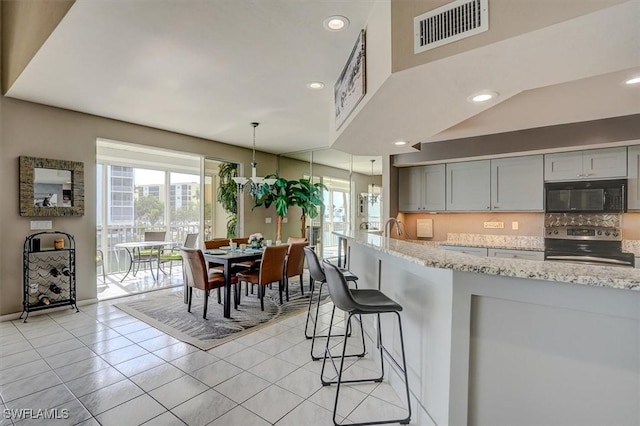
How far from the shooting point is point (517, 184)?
406 centimetres

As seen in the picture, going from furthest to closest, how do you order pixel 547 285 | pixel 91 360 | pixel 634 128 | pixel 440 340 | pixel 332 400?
pixel 634 128
pixel 91 360
pixel 332 400
pixel 440 340
pixel 547 285

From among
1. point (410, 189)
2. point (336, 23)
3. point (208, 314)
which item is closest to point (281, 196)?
point (410, 189)

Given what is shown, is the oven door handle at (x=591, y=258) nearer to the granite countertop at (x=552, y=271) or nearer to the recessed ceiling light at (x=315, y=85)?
the granite countertop at (x=552, y=271)

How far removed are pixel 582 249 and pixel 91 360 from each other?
520cm

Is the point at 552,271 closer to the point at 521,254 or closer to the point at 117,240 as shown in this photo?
the point at 521,254

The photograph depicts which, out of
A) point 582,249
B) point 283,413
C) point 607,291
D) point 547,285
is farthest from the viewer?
point 582,249

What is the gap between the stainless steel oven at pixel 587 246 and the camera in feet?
11.2

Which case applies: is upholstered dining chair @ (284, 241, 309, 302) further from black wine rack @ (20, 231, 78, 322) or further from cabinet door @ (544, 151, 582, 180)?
cabinet door @ (544, 151, 582, 180)

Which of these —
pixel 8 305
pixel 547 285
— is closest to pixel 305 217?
pixel 8 305

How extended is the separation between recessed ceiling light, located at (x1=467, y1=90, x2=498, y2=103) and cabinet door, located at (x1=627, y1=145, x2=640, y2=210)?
8.94 feet

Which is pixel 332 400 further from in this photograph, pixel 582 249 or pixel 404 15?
pixel 582 249

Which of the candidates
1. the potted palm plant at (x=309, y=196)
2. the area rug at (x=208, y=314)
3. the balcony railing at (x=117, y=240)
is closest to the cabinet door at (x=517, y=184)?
the area rug at (x=208, y=314)

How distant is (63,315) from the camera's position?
12.5 feet

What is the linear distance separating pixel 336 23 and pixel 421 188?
10.4 feet
